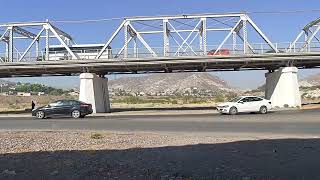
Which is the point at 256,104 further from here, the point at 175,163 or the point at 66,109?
the point at 175,163

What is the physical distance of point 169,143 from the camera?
635 inches

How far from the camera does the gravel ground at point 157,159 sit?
1030cm

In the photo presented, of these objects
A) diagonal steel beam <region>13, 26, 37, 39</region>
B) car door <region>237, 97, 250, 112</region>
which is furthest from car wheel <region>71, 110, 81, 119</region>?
diagonal steel beam <region>13, 26, 37, 39</region>

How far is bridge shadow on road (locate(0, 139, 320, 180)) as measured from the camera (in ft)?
33.5

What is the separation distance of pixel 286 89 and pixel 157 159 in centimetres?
3887

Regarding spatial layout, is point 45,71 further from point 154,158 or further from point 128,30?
point 154,158

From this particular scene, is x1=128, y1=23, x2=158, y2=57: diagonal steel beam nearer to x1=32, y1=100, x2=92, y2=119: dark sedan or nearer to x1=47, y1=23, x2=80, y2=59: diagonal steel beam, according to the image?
x1=47, y1=23, x2=80, y2=59: diagonal steel beam

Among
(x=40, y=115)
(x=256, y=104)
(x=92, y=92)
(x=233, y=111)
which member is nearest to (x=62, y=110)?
(x=40, y=115)

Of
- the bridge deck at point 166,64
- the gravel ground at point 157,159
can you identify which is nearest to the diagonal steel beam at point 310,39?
the bridge deck at point 166,64

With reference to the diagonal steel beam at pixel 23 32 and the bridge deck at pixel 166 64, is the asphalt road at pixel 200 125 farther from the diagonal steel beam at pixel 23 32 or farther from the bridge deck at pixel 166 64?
the diagonal steel beam at pixel 23 32

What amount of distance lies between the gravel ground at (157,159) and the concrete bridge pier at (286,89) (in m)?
33.6

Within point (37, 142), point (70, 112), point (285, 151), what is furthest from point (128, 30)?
point (285, 151)

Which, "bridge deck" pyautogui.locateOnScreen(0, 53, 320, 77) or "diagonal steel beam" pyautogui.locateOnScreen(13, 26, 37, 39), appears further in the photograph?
"diagonal steel beam" pyautogui.locateOnScreen(13, 26, 37, 39)

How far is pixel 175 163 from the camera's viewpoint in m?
11.6
